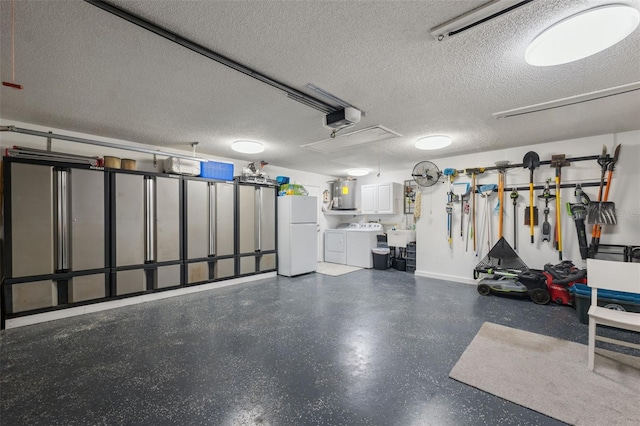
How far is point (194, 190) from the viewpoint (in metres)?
4.48

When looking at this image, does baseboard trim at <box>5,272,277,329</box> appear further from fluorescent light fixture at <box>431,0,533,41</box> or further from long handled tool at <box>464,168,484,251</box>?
fluorescent light fixture at <box>431,0,533,41</box>

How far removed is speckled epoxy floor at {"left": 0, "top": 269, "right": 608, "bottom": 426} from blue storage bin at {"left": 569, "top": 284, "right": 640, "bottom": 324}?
20 cm

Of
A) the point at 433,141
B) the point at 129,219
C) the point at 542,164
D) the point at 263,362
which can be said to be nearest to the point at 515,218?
the point at 542,164

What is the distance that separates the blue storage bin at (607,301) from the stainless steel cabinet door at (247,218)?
4.91 metres

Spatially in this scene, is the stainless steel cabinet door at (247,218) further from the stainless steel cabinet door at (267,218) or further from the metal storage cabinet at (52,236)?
the metal storage cabinet at (52,236)

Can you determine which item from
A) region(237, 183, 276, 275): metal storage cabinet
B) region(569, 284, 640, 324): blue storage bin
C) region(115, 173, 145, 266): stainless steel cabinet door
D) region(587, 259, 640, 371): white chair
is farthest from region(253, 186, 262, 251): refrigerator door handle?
region(569, 284, 640, 324): blue storage bin

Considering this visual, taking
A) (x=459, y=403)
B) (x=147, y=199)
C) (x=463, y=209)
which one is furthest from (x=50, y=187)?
(x=463, y=209)

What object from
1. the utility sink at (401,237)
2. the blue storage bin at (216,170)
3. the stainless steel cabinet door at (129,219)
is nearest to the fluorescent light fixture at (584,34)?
the blue storage bin at (216,170)

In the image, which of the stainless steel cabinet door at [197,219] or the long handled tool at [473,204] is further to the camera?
the long handled tool at [473,204]

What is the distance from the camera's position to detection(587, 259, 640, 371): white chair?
2.08 m

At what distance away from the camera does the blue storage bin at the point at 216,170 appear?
15.1 feet

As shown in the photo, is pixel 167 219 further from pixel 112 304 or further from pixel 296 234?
pixel 296 234

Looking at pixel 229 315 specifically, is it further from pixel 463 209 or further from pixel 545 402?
pixel 463 209

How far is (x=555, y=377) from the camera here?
205cm
